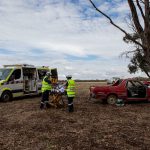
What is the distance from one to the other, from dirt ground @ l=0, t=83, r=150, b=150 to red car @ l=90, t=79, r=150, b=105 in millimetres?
2515

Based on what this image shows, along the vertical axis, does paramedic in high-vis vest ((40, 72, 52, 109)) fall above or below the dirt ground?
above

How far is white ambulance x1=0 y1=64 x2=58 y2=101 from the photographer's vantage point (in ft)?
65.4

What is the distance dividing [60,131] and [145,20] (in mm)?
5072

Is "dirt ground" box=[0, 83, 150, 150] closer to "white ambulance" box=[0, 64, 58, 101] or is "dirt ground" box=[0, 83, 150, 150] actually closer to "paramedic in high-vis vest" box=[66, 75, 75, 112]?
"paramedic in high-vis vest" box=[66, 75, 75, 112]

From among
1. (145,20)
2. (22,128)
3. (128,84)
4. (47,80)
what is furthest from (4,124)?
(128,84)

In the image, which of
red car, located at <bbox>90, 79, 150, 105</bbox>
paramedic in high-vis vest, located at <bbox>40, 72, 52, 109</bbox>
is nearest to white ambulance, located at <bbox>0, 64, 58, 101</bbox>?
paramedic in high-vis vest, located at <bbox>40, 72, 52, 109</bbox>

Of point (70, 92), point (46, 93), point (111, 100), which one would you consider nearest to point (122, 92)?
point (111, 100)

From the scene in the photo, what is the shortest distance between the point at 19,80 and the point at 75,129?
10773 mm

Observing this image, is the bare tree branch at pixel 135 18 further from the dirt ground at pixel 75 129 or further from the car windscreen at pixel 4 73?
the car windscreen at pixel 4 73

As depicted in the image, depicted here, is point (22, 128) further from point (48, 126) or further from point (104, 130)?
point (104, 130)

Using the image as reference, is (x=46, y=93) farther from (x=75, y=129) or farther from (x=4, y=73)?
(x=75, y=129)

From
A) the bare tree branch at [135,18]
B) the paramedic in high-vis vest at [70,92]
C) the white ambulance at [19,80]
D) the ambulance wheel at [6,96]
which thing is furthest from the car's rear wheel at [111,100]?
the bare tree branch at [135,18]

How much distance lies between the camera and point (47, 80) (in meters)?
16.5

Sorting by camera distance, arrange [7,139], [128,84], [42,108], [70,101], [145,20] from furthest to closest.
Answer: [128,84] → [42,108] → [70,101] → [7,139] → [145,20]
